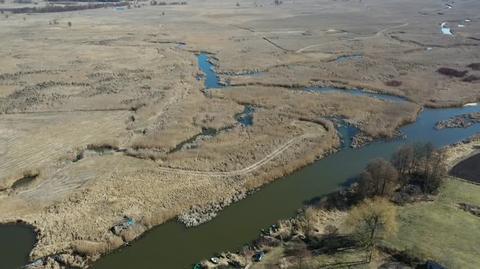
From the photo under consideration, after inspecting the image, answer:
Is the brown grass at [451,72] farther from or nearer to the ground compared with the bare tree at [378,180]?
farther from the ground

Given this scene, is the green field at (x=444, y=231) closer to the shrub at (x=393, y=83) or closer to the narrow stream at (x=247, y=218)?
the narrow stream at (x=247, y=218)

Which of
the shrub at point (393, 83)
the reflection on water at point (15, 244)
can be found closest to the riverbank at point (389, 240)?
the reflection on water at point (15, 244)

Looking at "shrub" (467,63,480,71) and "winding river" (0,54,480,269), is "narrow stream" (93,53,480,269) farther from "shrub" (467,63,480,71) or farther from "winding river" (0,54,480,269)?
"shrub" (467,63,480,71)

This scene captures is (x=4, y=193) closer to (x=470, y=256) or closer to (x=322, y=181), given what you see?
(x=322, y=181)

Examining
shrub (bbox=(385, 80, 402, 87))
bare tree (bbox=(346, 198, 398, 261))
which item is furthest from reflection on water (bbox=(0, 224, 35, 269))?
shrub (bbox=(385, 80, 402, 87))

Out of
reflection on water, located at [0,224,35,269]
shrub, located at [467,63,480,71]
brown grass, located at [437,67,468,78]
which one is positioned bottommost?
reflection on water, located at [0,224,35,269]

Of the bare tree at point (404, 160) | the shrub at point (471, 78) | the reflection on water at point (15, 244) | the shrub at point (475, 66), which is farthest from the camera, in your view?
the shrub at point (475, 66)

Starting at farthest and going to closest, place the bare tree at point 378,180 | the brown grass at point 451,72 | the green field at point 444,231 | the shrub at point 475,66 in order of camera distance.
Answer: the shrub at point 475,66 < the brown grass at point 451,72 < the bare tree at point 378,180 < the green field at point 444,231

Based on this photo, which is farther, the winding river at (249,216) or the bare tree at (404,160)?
the bare tree at (404,160)
